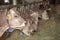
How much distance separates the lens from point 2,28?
1816 mm

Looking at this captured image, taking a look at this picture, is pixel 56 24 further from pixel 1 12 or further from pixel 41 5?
pixel 1 12

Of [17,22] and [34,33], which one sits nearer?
[17,22]

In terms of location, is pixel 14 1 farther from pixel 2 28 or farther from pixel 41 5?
pixel 41 5

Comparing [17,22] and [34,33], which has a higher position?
[17,22]

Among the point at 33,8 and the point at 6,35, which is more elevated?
the point at 33,8

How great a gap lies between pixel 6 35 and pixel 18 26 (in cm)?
19

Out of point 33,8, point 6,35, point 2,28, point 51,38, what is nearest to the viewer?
point 2,28

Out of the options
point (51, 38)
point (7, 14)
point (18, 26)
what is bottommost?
point (51, 38)

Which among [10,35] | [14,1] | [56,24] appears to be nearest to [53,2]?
[56,24]

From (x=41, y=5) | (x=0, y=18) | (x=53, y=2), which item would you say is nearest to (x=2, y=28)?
(x=0, y=18)

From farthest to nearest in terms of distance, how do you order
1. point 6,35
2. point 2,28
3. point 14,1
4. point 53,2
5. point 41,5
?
point 53,2
point 41,5
point 14,1
point 6,35
point 2,28

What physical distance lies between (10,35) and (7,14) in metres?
0.33

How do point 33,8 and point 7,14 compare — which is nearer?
point 7,14

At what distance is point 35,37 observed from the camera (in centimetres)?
210
